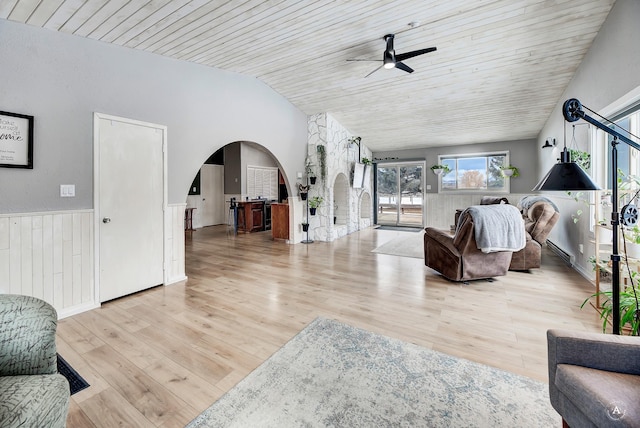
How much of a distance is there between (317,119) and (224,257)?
3770 mm

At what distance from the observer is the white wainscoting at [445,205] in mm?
8625

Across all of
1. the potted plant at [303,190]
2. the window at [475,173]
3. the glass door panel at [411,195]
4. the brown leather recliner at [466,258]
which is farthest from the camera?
the glass door panel at [411,195]

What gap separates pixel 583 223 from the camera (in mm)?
4152

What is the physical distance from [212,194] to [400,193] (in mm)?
6361

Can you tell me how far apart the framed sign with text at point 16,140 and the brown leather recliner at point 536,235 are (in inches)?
235

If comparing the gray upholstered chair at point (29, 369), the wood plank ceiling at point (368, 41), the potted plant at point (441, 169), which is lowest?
the gray upholstered chair at point (29, 369)

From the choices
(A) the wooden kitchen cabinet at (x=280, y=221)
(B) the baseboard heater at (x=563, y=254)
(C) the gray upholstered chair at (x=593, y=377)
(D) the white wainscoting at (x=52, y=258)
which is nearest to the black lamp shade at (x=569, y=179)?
(C) the gray upholstered chair at (x=593, y=377)

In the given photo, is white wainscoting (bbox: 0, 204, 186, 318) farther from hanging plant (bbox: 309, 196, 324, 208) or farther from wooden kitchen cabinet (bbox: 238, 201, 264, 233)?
wooden kitchen cabinet (bbox: 238, 201, 264, 233)

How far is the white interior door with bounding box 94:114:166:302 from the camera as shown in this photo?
3.28 metres

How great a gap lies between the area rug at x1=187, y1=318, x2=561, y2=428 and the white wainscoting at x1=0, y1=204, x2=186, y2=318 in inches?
93.0

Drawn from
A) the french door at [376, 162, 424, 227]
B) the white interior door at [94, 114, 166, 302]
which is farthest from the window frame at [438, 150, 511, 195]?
the white interior door at [94, 114, 166, 302]

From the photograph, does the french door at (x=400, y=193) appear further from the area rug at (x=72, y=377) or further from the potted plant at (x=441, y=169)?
the area rug at (x=72, y=377)

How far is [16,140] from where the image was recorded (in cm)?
265

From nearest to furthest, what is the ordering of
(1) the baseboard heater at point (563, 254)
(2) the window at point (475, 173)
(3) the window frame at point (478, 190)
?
(1) the baseboard heater at point (563, 254) < (3) the window frame at point (478, 190) < (2) the window at point (475, 173)
